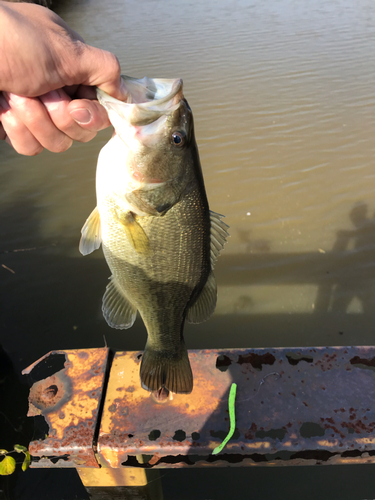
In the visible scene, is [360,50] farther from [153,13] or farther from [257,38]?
[153,13]

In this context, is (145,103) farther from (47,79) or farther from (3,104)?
(3,104)

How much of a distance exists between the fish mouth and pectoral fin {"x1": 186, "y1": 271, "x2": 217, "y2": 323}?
0.84 meters

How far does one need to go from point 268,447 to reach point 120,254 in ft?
3.83

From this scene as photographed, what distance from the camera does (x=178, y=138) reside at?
157cm

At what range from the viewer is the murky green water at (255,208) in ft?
12.4

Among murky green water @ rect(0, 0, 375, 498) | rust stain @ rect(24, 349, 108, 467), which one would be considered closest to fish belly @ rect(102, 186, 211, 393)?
rust stain @ rect(24, 349, 108, 467)

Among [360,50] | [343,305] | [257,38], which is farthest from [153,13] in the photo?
[343,305]

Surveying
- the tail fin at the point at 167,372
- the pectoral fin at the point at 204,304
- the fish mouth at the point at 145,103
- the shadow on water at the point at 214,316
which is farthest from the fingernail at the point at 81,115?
the shadow on water at the point at 214,316

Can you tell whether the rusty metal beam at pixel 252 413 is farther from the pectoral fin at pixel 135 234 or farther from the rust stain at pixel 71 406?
the pectoral fin at pixel 135 234

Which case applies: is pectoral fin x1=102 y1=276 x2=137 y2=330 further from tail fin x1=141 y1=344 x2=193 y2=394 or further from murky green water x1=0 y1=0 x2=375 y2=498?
murky green water x1=0 y1=0 x2=375 y2=498

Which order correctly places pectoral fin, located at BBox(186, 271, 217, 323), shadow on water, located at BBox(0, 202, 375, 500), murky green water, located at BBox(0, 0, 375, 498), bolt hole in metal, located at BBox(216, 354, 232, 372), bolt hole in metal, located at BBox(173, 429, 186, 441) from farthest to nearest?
murky green water, located at BBox(0, 0, 375, 498), shadow on water, located at BBox(0, 202, 375, 500), bolt hole in metal, located at BBox(216, 354, 232, 372), pectoral fin, located at BBox(186, 271, 217, 323), bolt hole in metal, located at BBox(173, 429, 186, 441)

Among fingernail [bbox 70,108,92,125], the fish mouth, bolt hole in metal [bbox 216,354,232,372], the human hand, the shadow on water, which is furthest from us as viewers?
the shadow on water

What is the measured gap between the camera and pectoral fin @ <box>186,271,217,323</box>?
1.84 metres

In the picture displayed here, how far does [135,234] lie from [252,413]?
111cm
